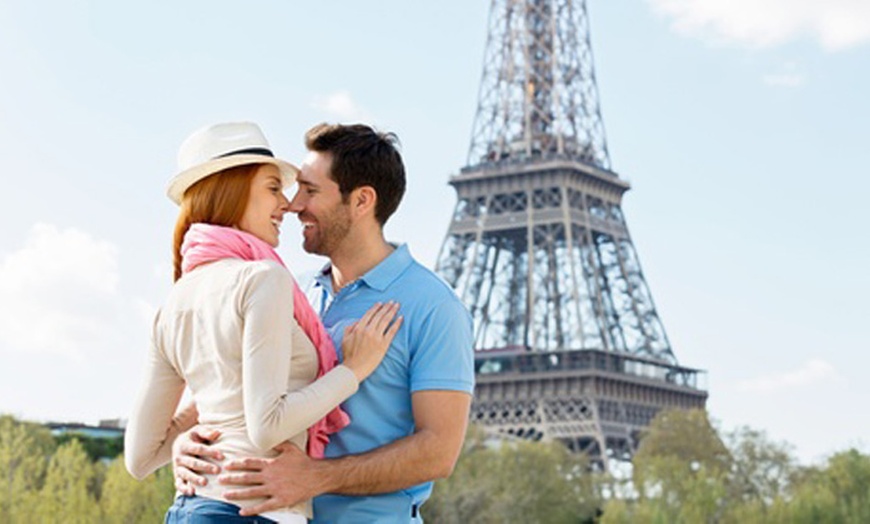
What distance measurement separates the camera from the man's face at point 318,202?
5.55 m

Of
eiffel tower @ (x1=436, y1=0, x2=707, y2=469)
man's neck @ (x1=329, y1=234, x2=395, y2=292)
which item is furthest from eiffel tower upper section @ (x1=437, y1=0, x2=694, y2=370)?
man's neck @ (x1=329, y1=234, x2=395, y2=292)

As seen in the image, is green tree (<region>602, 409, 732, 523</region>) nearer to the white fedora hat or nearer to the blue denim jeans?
the white fedora hat

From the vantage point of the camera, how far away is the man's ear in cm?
555

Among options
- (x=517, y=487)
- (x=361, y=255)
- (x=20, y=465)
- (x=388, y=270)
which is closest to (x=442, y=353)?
(x=388, y=270)

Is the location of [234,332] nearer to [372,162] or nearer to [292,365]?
[292,365]

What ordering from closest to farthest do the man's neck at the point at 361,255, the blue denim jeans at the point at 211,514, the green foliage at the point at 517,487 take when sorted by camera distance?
the blue denim jeans at the point at 211,514
the man's neck at the point at 361,255
the green foliage at the point at 517,487

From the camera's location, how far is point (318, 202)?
18.3ft

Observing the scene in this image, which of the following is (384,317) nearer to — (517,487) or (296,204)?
(296,204)

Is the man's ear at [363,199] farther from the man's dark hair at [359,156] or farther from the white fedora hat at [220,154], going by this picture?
the white fedora hat at [220,154]

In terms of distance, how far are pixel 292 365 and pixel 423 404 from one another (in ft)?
1.73

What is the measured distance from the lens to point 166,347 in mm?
5141

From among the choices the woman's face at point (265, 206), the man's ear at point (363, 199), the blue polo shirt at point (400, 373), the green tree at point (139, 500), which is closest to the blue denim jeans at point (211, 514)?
the blue polo shirt at point (400, 373)

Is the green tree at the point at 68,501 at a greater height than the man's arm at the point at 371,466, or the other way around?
the green tree at the point at 68,501

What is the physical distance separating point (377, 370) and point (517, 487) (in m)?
46.9
